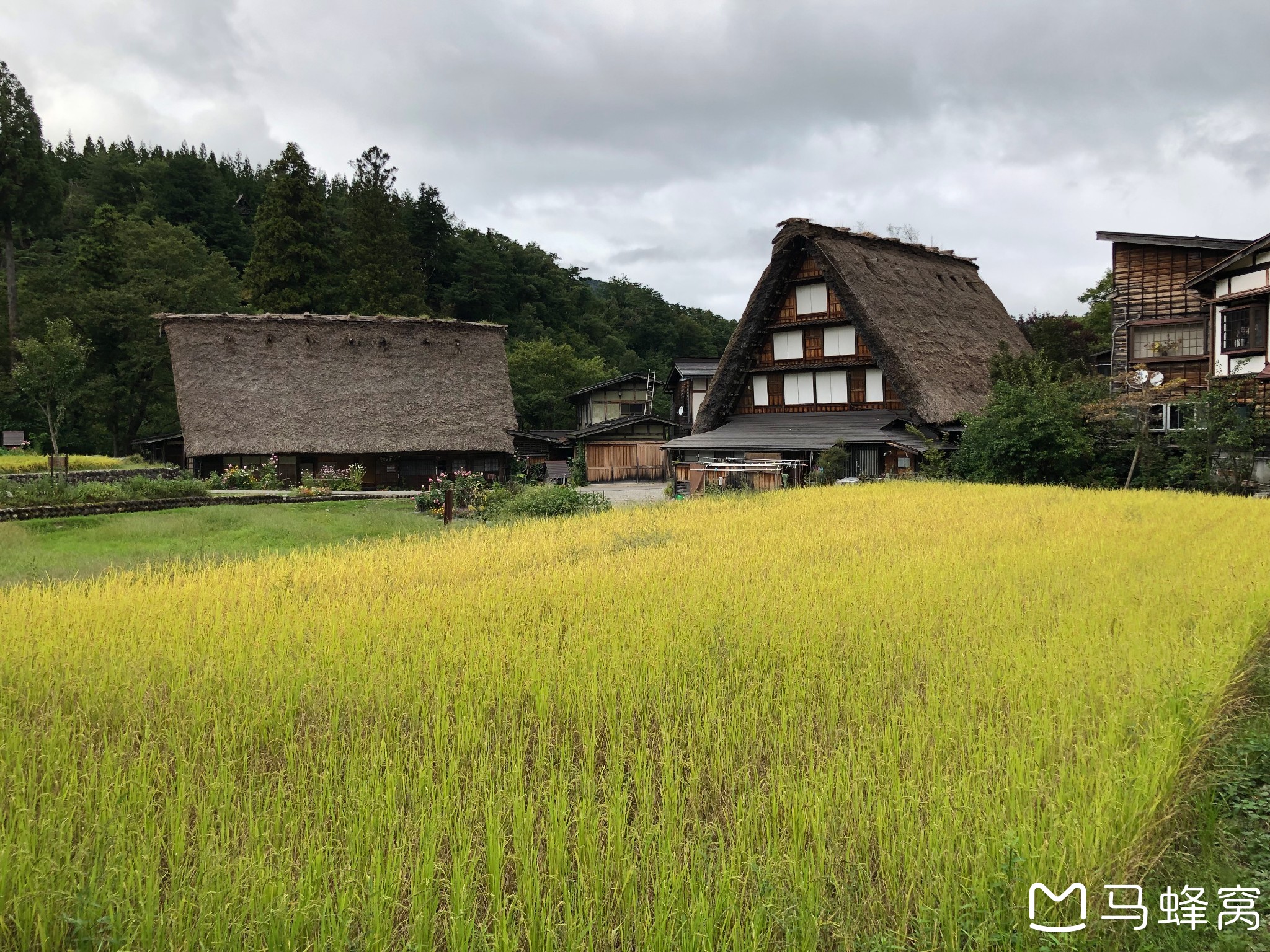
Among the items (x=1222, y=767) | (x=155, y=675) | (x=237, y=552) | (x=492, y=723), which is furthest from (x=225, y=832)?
(x=237, y=552)

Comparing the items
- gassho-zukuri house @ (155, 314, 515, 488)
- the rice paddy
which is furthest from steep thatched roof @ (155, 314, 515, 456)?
the rice paddy

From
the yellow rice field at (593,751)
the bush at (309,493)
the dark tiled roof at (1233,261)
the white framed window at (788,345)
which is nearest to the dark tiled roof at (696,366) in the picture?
the white framed window at (788,345)

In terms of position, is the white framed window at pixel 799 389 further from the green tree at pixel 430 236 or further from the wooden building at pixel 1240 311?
the green tree at pixel 430 236

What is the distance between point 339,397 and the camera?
24797mm

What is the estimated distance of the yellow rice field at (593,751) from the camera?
7.13ft

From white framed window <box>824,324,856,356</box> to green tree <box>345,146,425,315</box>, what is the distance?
2100cm

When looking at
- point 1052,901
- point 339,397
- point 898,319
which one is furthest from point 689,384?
point 1052,901

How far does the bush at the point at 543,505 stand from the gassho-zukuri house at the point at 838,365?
303 inches

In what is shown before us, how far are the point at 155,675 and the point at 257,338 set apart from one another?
972 inches

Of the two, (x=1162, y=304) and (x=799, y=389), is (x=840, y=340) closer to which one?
(x=799, y=389)

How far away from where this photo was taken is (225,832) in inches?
96.8

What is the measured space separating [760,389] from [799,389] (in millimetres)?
1315

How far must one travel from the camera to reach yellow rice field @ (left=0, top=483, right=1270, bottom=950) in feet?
7.13

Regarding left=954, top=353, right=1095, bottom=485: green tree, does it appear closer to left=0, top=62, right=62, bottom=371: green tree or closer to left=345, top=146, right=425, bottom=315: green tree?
left=345, top=146, right=425, bottom=315: green tree
